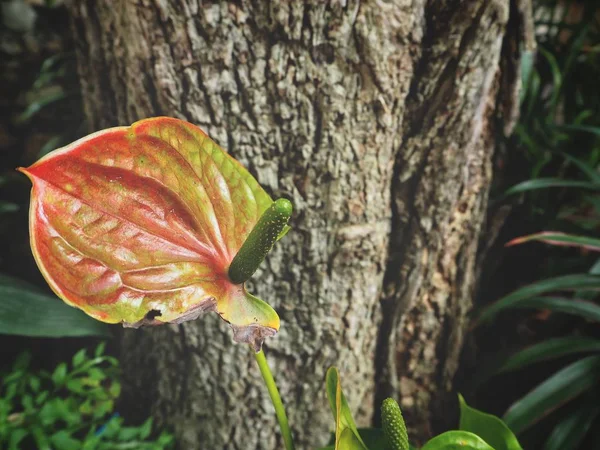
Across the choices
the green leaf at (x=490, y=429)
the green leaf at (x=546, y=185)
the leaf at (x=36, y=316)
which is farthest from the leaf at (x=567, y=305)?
the leaf at (x=36, y=316)

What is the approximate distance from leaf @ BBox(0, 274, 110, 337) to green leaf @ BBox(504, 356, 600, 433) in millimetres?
778

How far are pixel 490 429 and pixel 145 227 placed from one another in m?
0.49

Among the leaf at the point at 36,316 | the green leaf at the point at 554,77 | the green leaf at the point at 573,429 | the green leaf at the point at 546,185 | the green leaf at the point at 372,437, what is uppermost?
the green leaf at the point at 554,77

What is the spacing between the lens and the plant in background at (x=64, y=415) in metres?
0.71

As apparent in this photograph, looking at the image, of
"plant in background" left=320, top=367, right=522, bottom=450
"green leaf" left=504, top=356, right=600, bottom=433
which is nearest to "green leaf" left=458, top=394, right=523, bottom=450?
"plant in background" left=320, top=367, right=522, bottom=450

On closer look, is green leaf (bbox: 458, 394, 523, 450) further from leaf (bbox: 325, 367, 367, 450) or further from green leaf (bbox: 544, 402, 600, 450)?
green leaf (bbox: 544, 402, 600, 450)

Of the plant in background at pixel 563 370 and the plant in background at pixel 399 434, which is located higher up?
the plant in background at pixel 399 434

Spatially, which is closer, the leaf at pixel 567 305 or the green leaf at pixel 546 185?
the leaf at pixel 567 305

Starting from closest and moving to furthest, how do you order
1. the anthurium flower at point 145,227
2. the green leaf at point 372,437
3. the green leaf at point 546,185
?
1. the anthurium flower at point 145,227
2. the green leaf at point 372,437
3. the green leaf at point 546,185

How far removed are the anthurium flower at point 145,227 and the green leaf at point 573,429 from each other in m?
0.68

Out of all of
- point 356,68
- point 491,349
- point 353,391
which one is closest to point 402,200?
point 356,68

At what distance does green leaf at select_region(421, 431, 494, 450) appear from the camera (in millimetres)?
464

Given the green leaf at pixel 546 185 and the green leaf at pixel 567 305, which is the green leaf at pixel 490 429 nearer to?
the green leaf at pixel 567 305

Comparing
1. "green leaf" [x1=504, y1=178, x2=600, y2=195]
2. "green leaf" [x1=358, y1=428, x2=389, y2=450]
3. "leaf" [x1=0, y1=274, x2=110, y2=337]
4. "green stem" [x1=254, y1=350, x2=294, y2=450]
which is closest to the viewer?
"green stem" [x1=254, y1=350, x2=294, y2=450]
